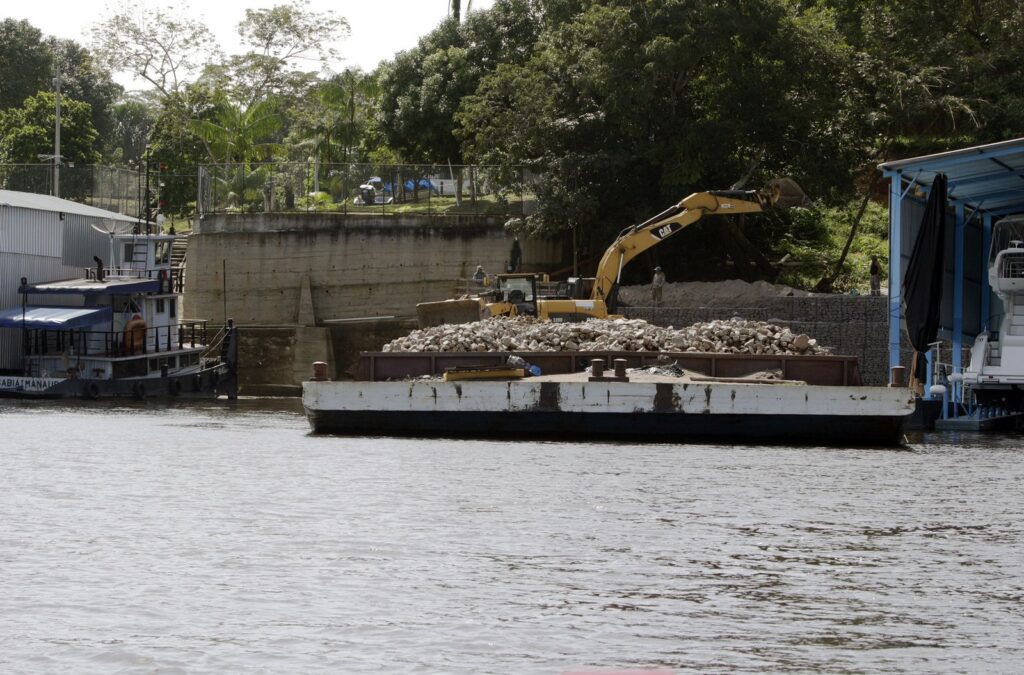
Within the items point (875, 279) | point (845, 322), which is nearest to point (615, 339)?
point (845, 322)

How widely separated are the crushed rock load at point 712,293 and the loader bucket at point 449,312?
28.9 ft

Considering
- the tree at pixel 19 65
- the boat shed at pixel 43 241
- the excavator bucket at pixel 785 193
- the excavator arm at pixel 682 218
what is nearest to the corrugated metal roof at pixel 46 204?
the boat shed at pixel 43 241

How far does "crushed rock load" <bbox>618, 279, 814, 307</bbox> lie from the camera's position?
2009 inches

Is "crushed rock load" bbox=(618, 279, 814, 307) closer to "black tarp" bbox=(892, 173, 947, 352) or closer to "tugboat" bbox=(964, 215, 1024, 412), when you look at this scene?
"tugboat" bbox=(964, 215, 1024, 412)

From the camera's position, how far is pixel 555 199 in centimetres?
5516

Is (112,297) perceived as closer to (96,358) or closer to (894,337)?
(96,358)

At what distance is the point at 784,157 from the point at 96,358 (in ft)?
83.6

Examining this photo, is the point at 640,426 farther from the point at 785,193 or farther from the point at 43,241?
the point at 43,241

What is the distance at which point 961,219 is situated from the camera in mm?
42156

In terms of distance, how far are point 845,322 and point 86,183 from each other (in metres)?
40.0

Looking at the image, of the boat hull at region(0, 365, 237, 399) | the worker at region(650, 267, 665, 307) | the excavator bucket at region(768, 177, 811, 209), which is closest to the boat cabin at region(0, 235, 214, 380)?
the boat hull at region(0, 365, 237, 399)

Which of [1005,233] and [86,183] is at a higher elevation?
[86,183]

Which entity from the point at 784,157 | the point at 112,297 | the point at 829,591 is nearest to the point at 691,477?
the point at 829,591

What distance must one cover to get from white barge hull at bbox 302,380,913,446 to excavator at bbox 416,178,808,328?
720 centimetres
